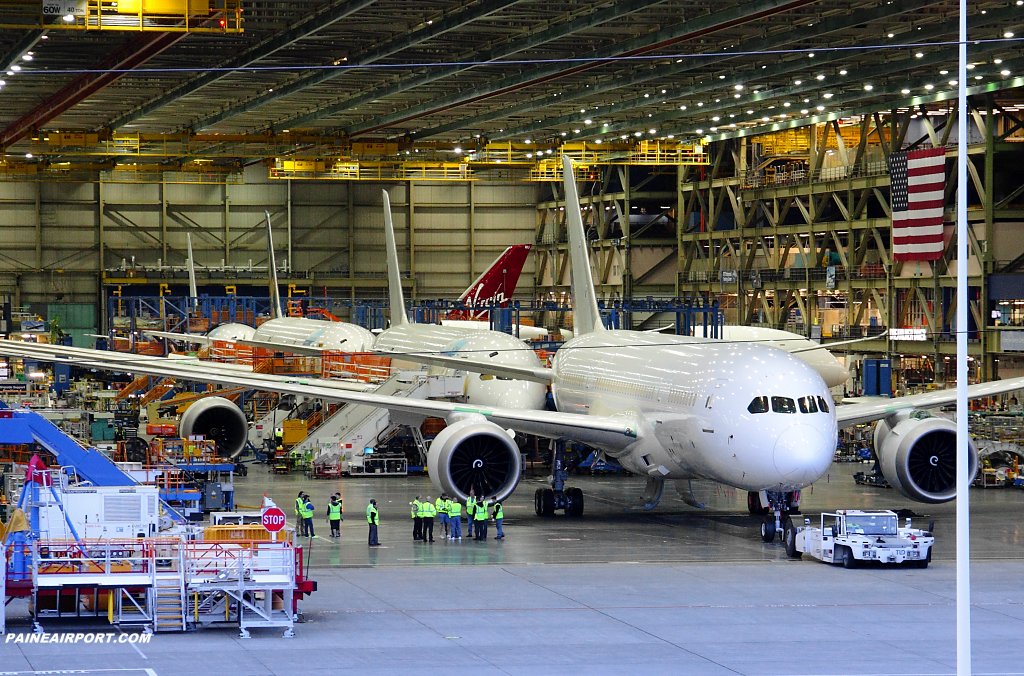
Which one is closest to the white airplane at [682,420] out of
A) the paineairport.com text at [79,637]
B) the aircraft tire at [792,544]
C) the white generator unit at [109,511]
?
the aircraft tire at [792,544]

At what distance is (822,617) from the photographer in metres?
20.9

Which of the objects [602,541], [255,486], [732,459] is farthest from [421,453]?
[732,459]

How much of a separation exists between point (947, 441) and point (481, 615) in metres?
15.4

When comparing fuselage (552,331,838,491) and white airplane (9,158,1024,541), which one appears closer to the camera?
fuselage (552,331,838,491)

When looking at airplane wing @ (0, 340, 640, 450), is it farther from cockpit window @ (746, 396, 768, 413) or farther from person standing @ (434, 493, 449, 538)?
cockpit window @ (746, 396, 768, 413)

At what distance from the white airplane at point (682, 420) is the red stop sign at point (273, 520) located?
27.5 feet

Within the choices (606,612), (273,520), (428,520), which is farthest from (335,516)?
(606,612)

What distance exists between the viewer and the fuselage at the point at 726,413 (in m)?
26.5

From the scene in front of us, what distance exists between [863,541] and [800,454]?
2011 mm

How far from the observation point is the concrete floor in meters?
17.6

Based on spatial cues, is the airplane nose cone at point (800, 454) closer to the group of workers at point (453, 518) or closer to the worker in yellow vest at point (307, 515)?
the group of workers at point (453, 518)

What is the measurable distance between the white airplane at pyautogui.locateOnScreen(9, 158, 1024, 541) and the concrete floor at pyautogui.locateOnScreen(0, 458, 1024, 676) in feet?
4.88

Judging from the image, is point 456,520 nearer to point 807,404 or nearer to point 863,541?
point 807,404

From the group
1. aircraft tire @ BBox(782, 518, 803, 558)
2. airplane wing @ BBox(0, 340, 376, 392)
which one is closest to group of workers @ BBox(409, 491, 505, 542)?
airplane wing @ BBox(0, 340, 376, 392)
